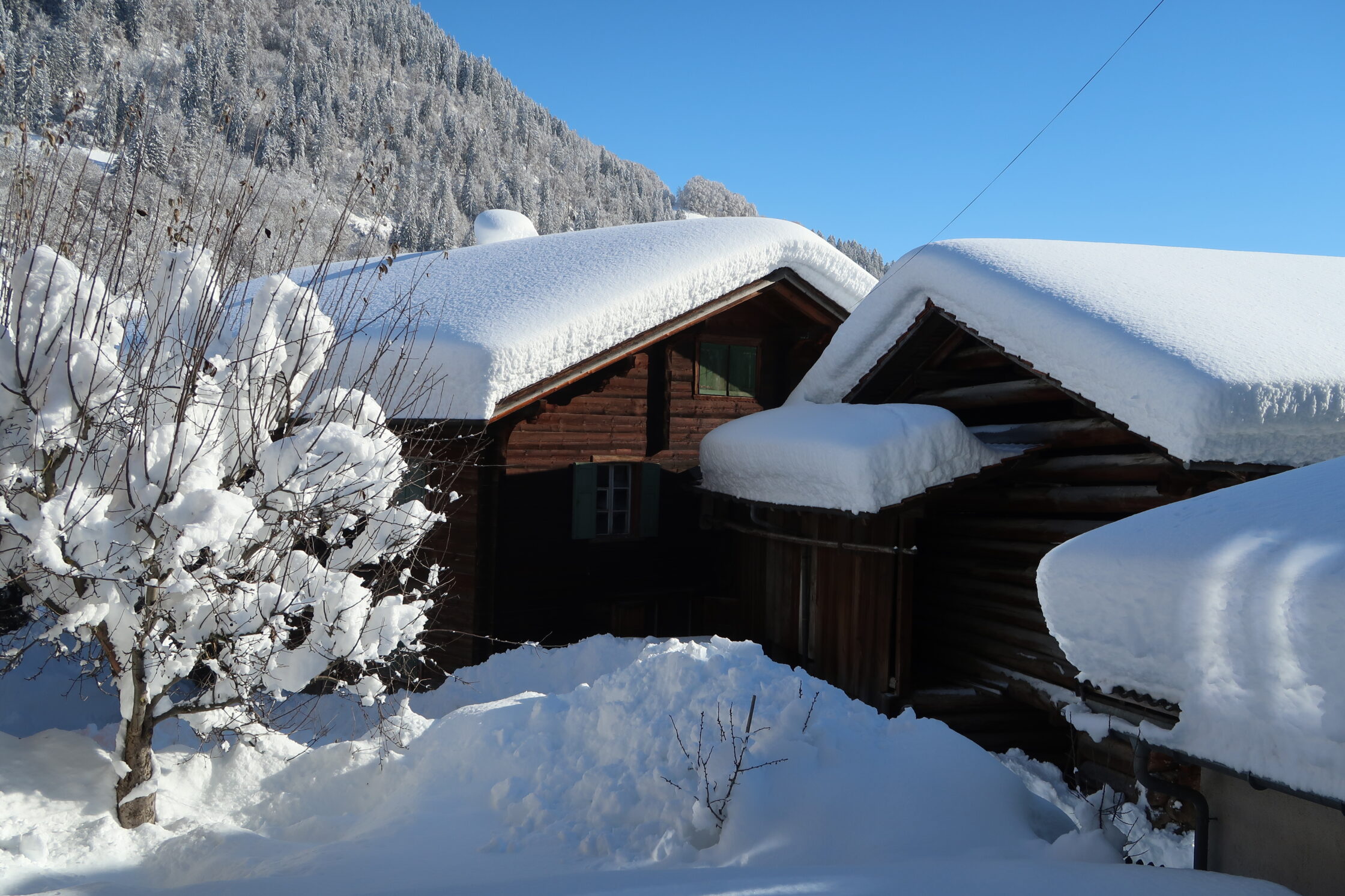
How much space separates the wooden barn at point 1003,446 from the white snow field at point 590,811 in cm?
213

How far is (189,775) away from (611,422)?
21.8 ft

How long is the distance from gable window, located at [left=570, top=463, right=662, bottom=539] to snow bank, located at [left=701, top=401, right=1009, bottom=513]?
1810 millimetres

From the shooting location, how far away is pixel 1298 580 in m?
2.76

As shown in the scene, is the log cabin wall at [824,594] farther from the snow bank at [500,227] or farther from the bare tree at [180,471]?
the snow bank at [500,227]

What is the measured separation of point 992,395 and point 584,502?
5.09 meters

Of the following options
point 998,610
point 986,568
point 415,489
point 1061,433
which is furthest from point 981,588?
point 415,489

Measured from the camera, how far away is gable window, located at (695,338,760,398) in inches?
483

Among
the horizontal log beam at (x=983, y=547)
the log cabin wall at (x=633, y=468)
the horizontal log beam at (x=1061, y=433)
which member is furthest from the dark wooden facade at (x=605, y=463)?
the horizontal log beam at (x=1061, y=433)

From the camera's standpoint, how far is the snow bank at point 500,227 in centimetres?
1848

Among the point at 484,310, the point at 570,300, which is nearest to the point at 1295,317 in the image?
the point at 570,300

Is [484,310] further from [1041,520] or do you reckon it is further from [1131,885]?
[1131,885]

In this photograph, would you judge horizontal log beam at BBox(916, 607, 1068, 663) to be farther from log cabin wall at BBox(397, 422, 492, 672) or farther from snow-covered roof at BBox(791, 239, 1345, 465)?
log cabin wall at BBox(397, 422, 492, 672)

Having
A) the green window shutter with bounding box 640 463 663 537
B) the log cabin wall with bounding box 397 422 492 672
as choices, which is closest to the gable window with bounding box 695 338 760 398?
the green window shutter with bounding box 640 463 663 537

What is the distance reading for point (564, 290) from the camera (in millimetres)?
10773
